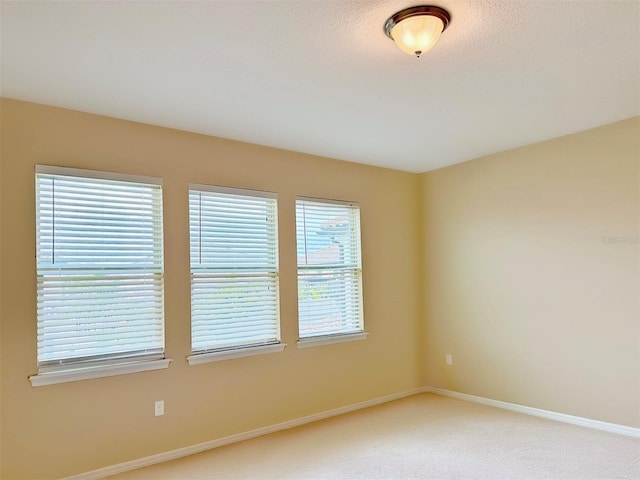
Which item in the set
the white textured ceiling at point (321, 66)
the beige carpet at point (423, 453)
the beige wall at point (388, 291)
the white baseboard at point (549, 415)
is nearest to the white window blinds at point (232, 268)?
the beige wall at point (388, 291)

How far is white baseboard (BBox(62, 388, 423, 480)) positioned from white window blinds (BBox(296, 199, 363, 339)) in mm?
758

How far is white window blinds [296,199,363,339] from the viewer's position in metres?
4.34

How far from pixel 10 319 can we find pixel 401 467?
281cm

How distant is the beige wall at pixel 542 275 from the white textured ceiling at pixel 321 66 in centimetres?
50

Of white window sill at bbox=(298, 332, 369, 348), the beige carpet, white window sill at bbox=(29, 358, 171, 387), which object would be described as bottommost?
the beige carpet

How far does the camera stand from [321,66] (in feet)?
8.55

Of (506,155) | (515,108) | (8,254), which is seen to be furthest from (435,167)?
(8,254)

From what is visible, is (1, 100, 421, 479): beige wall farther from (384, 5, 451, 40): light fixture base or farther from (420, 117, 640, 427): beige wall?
(384, 5, 451, 40): light fixture base

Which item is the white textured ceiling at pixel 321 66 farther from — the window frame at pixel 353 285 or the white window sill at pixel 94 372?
the white window sill at pixel 94 372

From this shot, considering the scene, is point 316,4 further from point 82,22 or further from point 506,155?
point 506,155

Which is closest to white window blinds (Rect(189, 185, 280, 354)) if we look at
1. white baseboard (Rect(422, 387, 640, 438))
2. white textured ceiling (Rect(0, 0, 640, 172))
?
white textured ceiling (Rect(0, 0, 640, 172))

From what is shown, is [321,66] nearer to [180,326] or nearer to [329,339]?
[180,326]

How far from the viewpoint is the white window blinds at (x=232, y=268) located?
368 cm

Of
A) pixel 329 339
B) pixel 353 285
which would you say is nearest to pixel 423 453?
pixel 329 339
